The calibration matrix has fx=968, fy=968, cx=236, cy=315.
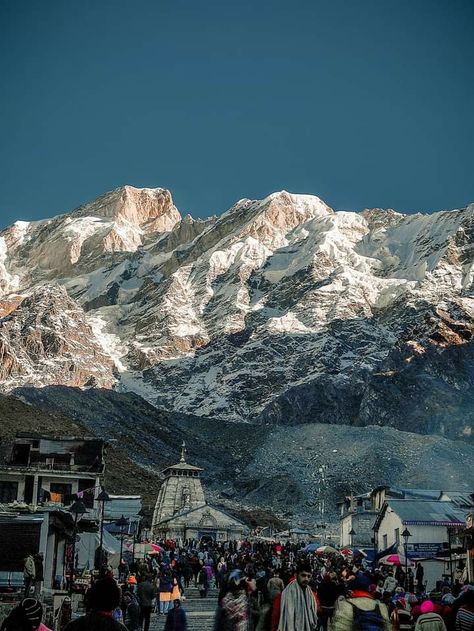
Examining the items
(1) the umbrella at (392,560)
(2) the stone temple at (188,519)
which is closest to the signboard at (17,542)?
(1) the umbrella at (392,560)

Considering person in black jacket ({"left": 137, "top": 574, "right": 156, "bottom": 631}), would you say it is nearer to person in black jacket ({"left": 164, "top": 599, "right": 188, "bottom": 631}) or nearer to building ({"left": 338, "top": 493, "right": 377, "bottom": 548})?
person in black jacket ({"left": 164, "top": 599, "right": 188, "bottom": 631})

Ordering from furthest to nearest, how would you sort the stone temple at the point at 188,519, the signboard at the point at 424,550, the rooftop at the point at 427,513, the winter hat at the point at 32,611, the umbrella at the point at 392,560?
the stone temple at the point at 188,519 → the rooftop at the point at 427,513 → the signboard at the point at 424,550 → the umbrella at the point at 392,560 → the winter hat at the point at 32,611

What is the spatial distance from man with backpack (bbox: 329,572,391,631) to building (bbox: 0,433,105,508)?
3305 centimetres

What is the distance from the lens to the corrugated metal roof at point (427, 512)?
47.2 meters

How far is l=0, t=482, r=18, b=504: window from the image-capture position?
4653 centimetres

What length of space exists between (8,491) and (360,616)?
125 ft

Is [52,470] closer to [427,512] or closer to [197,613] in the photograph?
[427,512]

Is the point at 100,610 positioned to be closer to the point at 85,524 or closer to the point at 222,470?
the point at 85,524

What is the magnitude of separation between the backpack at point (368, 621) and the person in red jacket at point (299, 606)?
5.86 feet

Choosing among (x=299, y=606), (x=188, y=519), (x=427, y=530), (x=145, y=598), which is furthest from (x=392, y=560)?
(x=188, y=519)

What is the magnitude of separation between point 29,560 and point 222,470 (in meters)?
124

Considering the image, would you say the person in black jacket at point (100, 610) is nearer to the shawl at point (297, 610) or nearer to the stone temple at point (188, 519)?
the shawl at point (297, 610)

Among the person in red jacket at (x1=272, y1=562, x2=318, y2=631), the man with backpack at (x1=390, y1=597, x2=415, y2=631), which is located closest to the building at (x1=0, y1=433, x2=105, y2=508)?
the man with backpack at (x1=390, y1=597, x2=415, y2=631)

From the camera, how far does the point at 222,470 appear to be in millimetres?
146000
